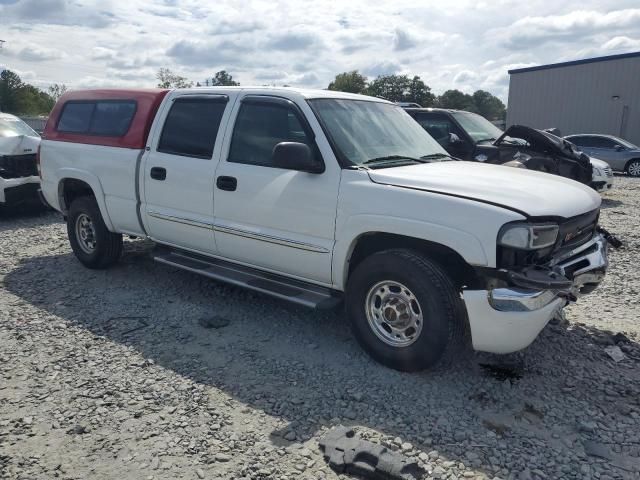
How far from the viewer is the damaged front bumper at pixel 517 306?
3.31 metres

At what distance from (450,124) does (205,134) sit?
20.5ft

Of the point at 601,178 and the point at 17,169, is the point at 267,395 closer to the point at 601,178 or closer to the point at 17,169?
the point at 17,169

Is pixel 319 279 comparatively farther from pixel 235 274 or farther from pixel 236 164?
pixel 236 164

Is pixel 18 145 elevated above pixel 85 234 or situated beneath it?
elevated above

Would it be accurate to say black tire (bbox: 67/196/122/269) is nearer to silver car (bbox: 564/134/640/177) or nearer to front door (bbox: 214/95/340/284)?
front door (bbox: 214/95/340/284)

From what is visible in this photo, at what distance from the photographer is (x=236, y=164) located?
4.65 metres

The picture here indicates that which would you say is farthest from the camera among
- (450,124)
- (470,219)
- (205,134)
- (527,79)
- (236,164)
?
(527,79)

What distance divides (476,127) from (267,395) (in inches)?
319

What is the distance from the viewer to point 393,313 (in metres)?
3.88

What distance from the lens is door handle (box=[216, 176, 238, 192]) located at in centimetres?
462

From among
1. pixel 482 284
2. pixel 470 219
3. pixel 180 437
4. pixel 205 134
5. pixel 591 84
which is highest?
pixel 591 84

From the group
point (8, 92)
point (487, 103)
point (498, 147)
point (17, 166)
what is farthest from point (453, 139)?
point (487, 103)

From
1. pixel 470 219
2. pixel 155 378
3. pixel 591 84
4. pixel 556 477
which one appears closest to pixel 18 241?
pixel 155 378

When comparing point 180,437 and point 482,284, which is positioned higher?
point 482,284
